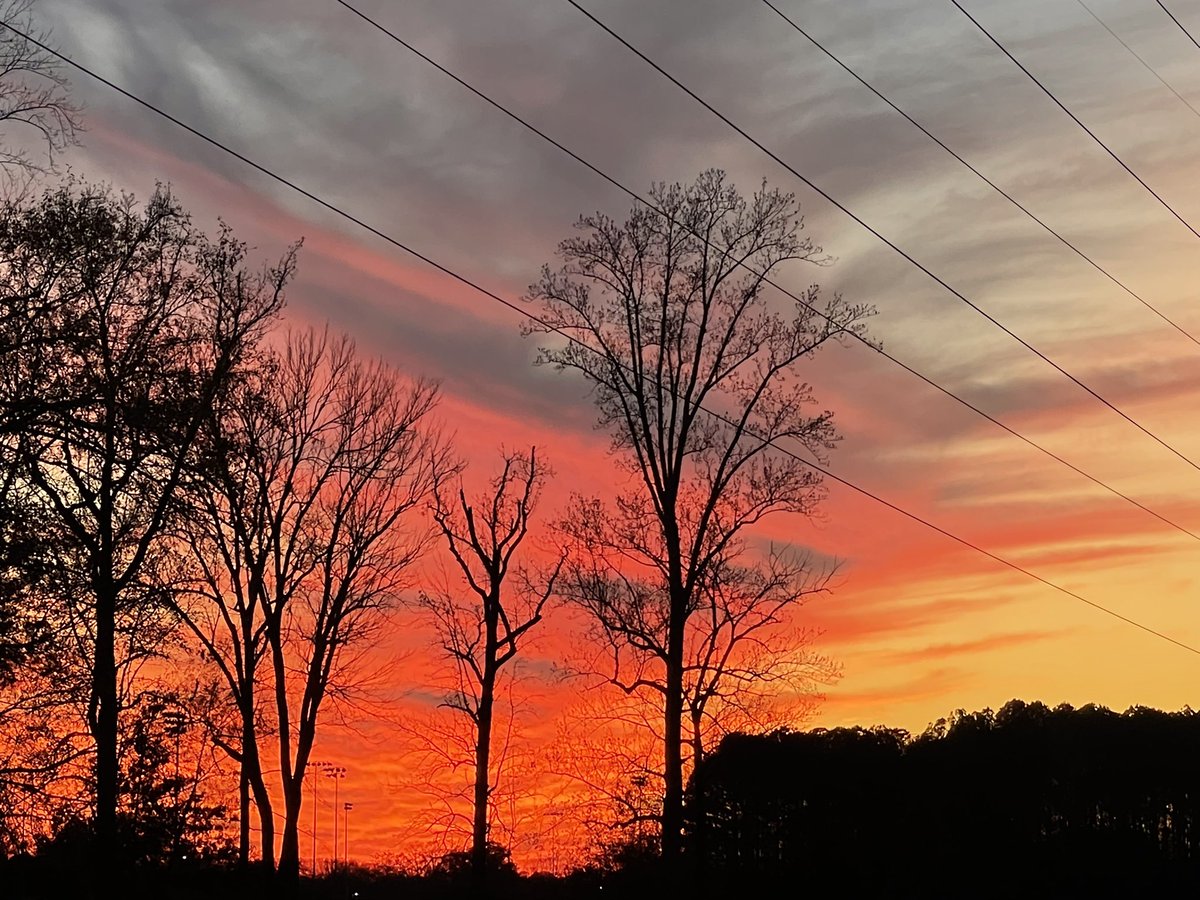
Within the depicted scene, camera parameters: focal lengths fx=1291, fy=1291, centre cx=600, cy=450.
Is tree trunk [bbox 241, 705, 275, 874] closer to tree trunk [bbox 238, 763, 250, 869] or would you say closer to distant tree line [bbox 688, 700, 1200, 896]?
tree trunk [bbox 238, 763, 250, 869]

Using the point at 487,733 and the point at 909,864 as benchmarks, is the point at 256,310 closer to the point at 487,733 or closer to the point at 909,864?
the point at 487,733

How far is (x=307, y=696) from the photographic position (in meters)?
33.5

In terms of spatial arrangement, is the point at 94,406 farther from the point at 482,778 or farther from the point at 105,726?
the point at 482,778

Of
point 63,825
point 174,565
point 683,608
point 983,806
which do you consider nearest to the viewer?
point 63,825

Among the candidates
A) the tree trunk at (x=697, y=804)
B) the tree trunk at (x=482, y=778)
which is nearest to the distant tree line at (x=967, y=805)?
the tree trunk at (x=697, y=804)

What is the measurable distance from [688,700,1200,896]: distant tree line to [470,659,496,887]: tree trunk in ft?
26.4

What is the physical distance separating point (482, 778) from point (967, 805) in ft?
42.2

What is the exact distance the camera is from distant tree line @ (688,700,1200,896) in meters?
27.9

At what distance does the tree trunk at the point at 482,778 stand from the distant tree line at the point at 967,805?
26.4ft

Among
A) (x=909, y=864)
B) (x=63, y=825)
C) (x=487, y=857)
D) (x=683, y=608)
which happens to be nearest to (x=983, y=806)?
(x=909, y=864)

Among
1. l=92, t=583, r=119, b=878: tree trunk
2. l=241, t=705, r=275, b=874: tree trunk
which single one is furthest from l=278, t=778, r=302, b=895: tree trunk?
l=92, t=583, r=119, b=878: tree trunk

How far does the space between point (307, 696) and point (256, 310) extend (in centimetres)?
1051

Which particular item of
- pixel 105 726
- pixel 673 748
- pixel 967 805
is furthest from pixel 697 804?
pixel 105 726

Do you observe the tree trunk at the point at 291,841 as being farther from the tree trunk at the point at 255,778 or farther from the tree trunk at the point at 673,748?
the tree trunk at the point at 673,748
